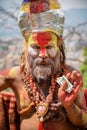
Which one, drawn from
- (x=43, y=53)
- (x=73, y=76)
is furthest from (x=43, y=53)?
(x=73, y=76)

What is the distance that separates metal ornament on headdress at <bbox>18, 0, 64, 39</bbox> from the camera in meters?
2.95

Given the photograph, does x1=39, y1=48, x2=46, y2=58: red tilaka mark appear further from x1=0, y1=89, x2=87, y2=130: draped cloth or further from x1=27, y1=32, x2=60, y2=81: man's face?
x1=0, y1=89, x2=87, y2=130: draped cloth

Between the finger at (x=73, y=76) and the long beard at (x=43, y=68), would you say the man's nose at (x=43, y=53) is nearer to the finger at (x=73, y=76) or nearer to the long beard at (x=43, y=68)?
the long beard at (x=43, y=68)

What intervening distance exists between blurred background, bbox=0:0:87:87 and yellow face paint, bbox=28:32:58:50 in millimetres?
4089

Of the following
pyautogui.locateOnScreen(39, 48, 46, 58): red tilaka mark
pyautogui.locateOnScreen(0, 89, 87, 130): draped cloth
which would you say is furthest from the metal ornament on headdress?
pyautogui.locateOnScreen(0, 89, 87, 130): draped cloth

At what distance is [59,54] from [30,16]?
25cm

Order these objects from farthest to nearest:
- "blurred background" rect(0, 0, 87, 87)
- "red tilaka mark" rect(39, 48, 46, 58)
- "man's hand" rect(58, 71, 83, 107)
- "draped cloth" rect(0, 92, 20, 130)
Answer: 1. "blurred background" rect(0, 0, 87, 87)
2. "draped cloth" rect(0, 92, 20, 130)
3. "red tilaka mark" rect(39, 48, 46, 58)
4. "man's hand" rect(58, 71, 83, 107)

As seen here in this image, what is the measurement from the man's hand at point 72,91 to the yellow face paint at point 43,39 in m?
0.22

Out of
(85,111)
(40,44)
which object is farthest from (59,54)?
(85,111)

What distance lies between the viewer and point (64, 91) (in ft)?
9.10

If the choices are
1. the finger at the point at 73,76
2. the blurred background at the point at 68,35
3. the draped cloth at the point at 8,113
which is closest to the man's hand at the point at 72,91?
the finger at the point at 73,76

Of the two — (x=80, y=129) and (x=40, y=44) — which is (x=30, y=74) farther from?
(x=80, y=129)

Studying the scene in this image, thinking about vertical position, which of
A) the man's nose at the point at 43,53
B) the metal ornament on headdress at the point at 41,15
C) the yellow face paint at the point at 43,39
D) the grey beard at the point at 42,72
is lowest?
the grey beard at the point at 42,72

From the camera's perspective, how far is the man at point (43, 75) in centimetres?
295
